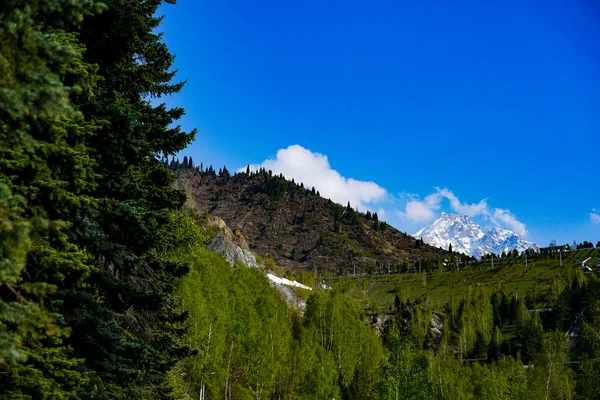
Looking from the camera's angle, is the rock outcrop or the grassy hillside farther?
the grassy hillside

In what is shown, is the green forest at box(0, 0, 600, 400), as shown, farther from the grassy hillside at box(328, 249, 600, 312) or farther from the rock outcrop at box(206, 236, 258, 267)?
the grassy hillside at box(328, 249, 600, 312)

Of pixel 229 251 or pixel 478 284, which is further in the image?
pixel 478 284

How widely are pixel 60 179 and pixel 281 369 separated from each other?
47410mm

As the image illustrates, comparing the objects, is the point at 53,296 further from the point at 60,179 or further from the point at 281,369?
the point at 281,369

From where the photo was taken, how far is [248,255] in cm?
13438

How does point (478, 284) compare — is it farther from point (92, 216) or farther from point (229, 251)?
point (92, 216)

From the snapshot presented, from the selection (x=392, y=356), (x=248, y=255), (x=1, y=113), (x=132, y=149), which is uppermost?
(x=248, y=255)

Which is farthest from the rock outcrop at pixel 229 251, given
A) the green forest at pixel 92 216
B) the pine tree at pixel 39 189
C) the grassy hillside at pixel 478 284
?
the pine tree at pixel 39 189

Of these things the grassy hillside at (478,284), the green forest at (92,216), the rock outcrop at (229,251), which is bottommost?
the green forest at (92,216)

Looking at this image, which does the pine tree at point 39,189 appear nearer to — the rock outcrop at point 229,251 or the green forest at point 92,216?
the green forest at point 92,216

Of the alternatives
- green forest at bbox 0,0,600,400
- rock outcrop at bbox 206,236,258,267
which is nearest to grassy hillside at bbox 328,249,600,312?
rock outcrop at bbox 206,236,258,267

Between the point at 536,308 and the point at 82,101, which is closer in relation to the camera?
the point at 82,101

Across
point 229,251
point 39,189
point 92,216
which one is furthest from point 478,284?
point 39,189

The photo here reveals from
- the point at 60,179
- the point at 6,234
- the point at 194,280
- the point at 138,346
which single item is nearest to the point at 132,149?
the point at 60,179
